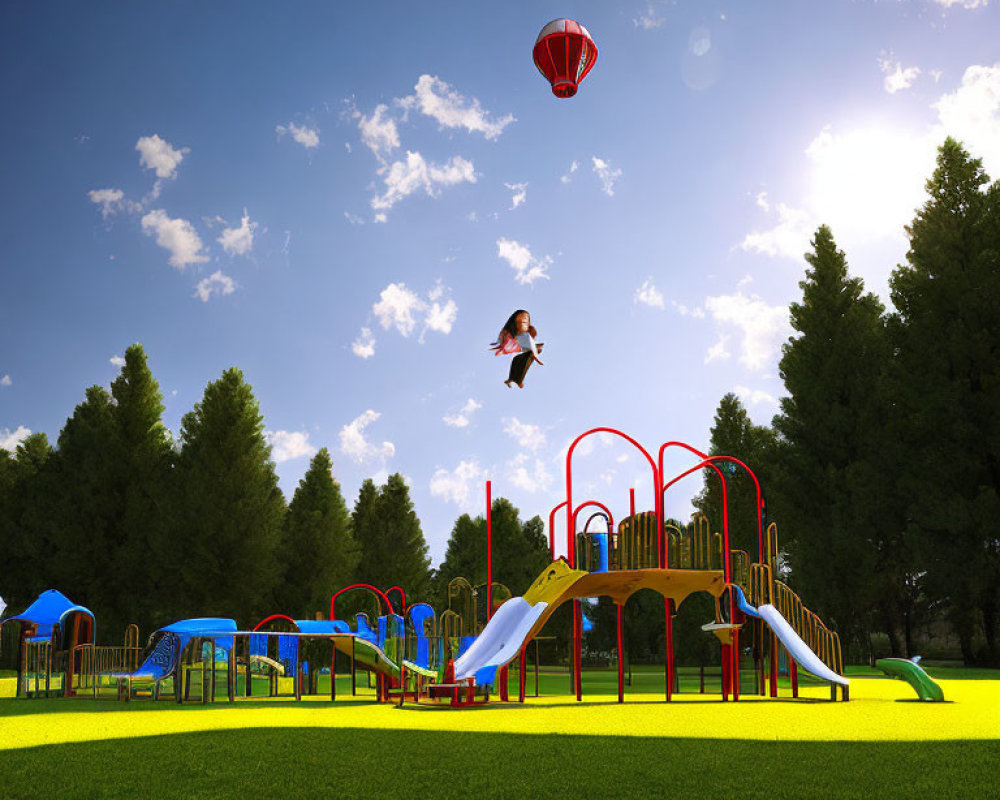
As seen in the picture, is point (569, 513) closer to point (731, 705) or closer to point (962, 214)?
point (731, 705)

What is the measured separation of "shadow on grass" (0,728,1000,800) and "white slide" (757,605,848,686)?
721cm

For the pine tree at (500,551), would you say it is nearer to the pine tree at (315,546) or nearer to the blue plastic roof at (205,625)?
the pine tree at (315,546)

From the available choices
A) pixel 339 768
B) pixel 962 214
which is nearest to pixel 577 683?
pixel 339 768

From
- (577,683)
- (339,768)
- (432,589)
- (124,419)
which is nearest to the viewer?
(339,768)

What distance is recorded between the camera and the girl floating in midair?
1823 centimetres

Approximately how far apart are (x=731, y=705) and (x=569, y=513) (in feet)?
15.3

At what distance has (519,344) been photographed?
18266mm

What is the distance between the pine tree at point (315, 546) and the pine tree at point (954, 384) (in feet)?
76.6

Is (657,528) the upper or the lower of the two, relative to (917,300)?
lower

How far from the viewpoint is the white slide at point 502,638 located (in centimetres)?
1529

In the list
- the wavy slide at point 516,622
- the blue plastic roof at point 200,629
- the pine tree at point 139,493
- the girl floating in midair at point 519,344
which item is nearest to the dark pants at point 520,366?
the girl floating in midair at point 519,344

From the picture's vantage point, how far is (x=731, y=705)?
15.1 meters

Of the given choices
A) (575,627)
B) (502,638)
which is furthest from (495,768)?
(575,627)

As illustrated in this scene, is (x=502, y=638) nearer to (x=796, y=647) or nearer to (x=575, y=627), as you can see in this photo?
(x=575, y=627)
